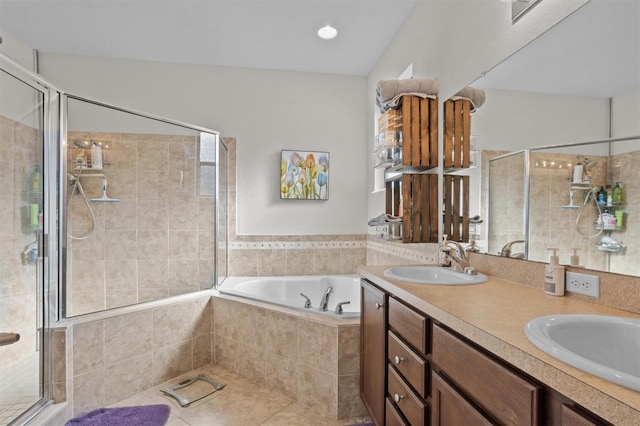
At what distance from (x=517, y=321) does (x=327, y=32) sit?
8.14 feet

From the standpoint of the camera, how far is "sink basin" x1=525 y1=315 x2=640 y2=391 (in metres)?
0.73

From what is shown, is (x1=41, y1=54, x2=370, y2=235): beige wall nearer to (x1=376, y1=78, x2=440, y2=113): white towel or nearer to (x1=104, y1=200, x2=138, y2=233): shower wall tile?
(x1=104, y1=200, x2=138, y2=233): shower wall tile

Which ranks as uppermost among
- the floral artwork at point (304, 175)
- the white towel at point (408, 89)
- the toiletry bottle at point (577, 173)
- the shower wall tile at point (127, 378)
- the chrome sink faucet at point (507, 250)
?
the white towel at point (408, 89)

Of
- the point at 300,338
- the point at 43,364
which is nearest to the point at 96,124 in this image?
the point at 43,364

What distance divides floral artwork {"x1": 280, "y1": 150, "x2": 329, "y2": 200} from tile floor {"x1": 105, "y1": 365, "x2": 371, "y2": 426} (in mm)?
1709

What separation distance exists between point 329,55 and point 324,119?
60 centimetres

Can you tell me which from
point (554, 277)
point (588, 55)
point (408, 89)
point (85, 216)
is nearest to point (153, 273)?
point (85, 216)

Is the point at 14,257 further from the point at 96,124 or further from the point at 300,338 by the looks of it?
the point at 300,338

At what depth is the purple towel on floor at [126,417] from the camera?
181 centimetres

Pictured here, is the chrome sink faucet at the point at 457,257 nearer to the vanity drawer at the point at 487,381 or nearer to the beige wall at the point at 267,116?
the vanity drawer at the point at 487,381

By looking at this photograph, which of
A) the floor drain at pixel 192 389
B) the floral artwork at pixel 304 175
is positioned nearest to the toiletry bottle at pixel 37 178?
the floor drain at pixel 192 389

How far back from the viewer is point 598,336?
0.78m

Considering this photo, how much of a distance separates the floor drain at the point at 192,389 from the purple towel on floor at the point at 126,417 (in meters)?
0.11

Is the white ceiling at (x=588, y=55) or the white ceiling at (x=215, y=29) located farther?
the white ceiling at (x=215, y=29)
